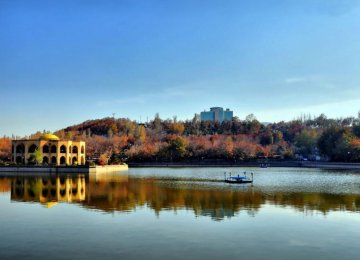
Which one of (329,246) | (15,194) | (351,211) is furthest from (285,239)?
(15,194)

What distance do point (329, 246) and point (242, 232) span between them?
367cm

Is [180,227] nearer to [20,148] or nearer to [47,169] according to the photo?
[47,169]

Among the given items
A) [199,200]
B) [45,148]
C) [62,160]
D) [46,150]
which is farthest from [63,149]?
[199,200]

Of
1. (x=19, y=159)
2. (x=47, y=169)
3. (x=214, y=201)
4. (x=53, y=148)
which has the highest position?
(x=53, y=148)

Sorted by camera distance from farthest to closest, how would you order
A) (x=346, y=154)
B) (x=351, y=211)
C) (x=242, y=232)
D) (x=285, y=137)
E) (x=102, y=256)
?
(x=285, y=137)
(x=346, y=154)
(x=351, y=211)
(x=242, y=232)
(x=102, y=256)

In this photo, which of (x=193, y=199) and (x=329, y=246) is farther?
(x=193, y=199)

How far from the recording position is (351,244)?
16.9m

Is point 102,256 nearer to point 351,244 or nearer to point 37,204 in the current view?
point 351,244

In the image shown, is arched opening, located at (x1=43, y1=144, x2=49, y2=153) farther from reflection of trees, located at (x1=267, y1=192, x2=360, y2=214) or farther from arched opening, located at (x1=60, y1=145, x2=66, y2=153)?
reflection of trees, located at (x1=267, y1=192, x2=360, y2=214)

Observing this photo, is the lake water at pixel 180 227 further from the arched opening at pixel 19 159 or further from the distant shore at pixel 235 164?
the distant shore at pixel 235 164

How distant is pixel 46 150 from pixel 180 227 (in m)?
66.7

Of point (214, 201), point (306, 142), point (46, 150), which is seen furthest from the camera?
point (306, 142)

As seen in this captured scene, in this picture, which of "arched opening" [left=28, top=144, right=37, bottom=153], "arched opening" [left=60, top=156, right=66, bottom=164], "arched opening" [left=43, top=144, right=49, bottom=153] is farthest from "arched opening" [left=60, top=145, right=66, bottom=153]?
"arched opening" [left=28, top=144, right=37, bottom=153]

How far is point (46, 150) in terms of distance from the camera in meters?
82.3
